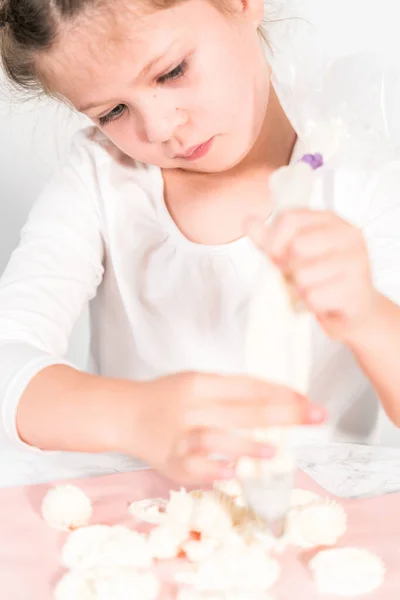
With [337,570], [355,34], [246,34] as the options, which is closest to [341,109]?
[246,34]

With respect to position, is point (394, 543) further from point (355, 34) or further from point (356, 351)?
point (355, 34)

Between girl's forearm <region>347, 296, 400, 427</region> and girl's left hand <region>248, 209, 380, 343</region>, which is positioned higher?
girl's left hand <region>248, 209, 380, 343</region>

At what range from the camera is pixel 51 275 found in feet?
2.64

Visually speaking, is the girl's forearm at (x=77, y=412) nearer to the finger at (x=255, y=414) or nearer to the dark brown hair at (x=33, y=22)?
the finger at (x=255, y=414)

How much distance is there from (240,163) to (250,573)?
1.40 ft

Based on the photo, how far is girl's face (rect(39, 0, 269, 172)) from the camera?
24.2 inches

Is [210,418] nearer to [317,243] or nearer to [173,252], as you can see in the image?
[317,243]

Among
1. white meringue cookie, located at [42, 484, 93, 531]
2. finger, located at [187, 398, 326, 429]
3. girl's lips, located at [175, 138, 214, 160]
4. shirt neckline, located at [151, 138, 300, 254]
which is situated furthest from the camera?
shirt neckline, located at [151, 138, 300, 254]

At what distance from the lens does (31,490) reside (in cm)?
64

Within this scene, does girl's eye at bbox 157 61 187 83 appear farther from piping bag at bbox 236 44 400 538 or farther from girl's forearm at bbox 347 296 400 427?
girl's forearm at bbox 347 296 400 427

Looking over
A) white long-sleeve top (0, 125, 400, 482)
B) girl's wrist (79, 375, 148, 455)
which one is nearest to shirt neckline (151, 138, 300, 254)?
white long-sleeve top (0, 125, 400, 482)

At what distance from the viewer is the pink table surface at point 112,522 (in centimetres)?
51

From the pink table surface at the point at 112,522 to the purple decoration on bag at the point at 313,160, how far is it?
0.80ft

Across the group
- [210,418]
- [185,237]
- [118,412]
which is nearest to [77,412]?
[118,412]
